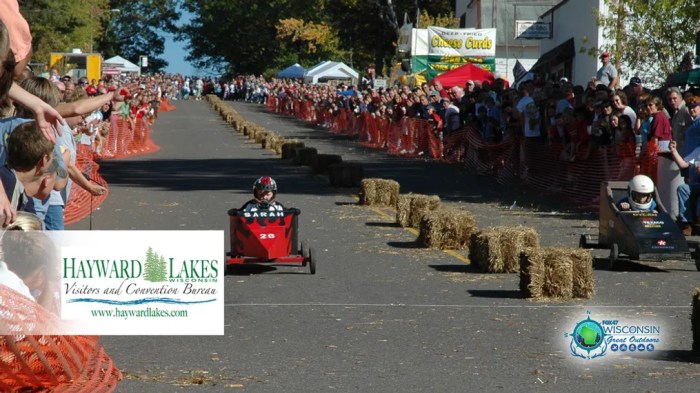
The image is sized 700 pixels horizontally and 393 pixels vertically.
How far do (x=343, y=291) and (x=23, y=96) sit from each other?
6.74 metres

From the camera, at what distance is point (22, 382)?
575 cm

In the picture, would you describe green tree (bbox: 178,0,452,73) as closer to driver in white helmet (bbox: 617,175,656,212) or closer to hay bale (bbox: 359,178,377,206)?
hay bale (bbox: 359,178,377,206)

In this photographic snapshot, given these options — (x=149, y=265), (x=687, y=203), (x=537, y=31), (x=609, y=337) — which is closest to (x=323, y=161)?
(x=687, y=203)

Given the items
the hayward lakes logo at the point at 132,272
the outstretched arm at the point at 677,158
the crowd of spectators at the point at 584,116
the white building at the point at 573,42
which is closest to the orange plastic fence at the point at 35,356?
the hayward lakes logo at the point at 132,272

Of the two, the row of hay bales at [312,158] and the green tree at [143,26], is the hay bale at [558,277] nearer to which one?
the row of hay bales at [312,158]

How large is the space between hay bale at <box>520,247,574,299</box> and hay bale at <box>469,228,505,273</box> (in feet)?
5.61

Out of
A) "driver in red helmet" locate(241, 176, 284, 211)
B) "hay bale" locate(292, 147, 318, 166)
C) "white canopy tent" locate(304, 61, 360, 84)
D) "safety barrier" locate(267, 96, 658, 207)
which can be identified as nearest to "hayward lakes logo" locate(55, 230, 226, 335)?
"driver in red helmet" locate(241, 176, 284, 211)

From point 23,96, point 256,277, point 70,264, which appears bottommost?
point 256,277

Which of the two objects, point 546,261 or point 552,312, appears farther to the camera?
point 546,261

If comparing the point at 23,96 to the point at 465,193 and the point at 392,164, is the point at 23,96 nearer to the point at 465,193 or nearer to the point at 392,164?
the point at 465,193

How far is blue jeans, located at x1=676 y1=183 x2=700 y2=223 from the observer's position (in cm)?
1636

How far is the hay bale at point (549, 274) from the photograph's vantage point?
11328mm

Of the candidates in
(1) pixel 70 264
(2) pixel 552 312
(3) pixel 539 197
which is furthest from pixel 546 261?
(3) pixel 539 197

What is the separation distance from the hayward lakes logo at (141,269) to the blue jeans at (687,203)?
34.8ft
